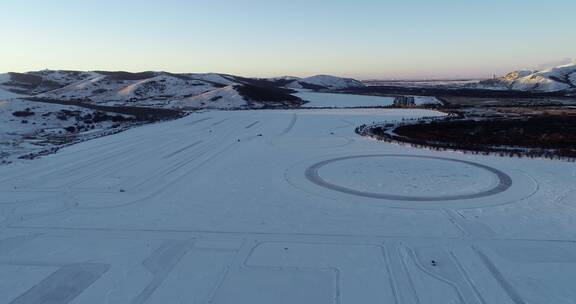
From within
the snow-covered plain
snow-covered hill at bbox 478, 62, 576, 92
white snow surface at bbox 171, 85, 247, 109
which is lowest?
the snow-covered plain

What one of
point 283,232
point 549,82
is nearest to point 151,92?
point 283,232

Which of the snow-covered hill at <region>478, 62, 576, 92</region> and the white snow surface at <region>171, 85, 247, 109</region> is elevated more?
the snow-covered hill at <region>478, 62, 576, 92</region>

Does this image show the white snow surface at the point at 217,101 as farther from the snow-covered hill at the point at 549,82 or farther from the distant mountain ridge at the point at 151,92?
the snow-covered hill at the point at 549,82

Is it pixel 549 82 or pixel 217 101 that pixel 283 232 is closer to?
pixel 217 101

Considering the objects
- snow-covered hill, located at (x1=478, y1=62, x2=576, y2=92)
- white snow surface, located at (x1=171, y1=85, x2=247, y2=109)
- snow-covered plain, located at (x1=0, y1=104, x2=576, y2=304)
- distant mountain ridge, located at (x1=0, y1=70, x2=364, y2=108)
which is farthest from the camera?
snow-covered hill, located at (x1=478, y1=62, x2=576, y2=92)

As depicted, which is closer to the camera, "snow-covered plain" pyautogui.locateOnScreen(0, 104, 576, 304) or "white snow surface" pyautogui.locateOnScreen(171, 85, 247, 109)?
"snow-covered plain" pyautogui.locateOnScreen(0, 104, 576, 304)

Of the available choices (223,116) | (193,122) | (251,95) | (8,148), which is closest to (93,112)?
(193,122)

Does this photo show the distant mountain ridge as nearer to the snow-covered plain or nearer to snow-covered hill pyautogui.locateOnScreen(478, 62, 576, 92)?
the snow-covered plain

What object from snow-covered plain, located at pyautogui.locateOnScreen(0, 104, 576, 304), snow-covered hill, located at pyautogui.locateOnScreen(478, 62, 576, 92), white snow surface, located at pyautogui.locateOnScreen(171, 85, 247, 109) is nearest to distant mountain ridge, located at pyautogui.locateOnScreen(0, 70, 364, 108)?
white snow surface, located at pyautogui.locateOnScreen(171, 85, 247, 109)

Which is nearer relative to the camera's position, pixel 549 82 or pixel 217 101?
pixel 217 101
